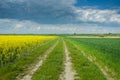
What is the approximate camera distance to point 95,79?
1408 cm

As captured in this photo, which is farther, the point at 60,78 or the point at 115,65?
the point at 115,65

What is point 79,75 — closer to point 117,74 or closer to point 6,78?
point 117,74

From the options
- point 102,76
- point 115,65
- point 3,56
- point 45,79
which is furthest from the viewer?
point 3,56

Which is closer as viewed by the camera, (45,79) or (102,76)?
(45,79)

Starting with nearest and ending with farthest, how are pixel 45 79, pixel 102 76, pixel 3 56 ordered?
pixel 45 79 → pixel 102 76 → pixel 3 56

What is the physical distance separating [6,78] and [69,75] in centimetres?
377

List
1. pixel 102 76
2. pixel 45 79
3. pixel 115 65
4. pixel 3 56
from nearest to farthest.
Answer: pixel 45 79 → pixel 102 76 → pixel 115 65 → pixel 3 56

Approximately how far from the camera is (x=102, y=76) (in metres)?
14.8

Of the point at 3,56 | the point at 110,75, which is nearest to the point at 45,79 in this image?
the point at 110,75

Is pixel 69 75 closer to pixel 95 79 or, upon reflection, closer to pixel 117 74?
pixel 95 79

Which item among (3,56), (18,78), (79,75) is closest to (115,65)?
(79,75)

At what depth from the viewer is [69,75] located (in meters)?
15.2

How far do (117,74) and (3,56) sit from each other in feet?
38.7

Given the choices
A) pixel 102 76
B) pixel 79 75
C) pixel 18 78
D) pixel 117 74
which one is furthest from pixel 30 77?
pixel 117 74
